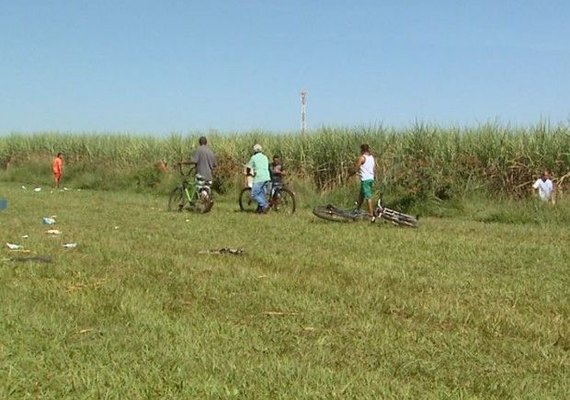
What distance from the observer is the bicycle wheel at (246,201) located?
1806cm

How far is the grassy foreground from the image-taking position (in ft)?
13.8

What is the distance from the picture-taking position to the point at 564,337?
5.33 meters

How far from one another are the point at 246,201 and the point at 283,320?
1337cm

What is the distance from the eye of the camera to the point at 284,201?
1791cm

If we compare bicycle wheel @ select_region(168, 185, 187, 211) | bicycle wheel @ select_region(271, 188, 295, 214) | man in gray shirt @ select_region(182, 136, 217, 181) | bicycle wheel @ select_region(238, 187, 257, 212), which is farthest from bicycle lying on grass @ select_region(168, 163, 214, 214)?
bicycle wheel @ select_region(271, 188, 295, 214)

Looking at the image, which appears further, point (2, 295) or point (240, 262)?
point (240, 262)

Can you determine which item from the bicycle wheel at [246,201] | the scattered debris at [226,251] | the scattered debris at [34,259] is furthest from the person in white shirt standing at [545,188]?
the scattered debris at [34,259]

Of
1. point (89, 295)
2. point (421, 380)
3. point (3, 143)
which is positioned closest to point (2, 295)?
point (89, 295)

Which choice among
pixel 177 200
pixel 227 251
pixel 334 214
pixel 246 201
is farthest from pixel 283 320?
pixel 246 201

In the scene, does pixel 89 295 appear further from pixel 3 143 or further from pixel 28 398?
pixel 3 143

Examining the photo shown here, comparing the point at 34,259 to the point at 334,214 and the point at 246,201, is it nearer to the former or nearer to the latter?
the point at 334,214

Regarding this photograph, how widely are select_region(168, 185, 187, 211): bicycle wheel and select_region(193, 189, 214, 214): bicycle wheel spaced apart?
388 mm

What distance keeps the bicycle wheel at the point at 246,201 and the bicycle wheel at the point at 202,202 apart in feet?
5.19

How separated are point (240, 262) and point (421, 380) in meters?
4.53
